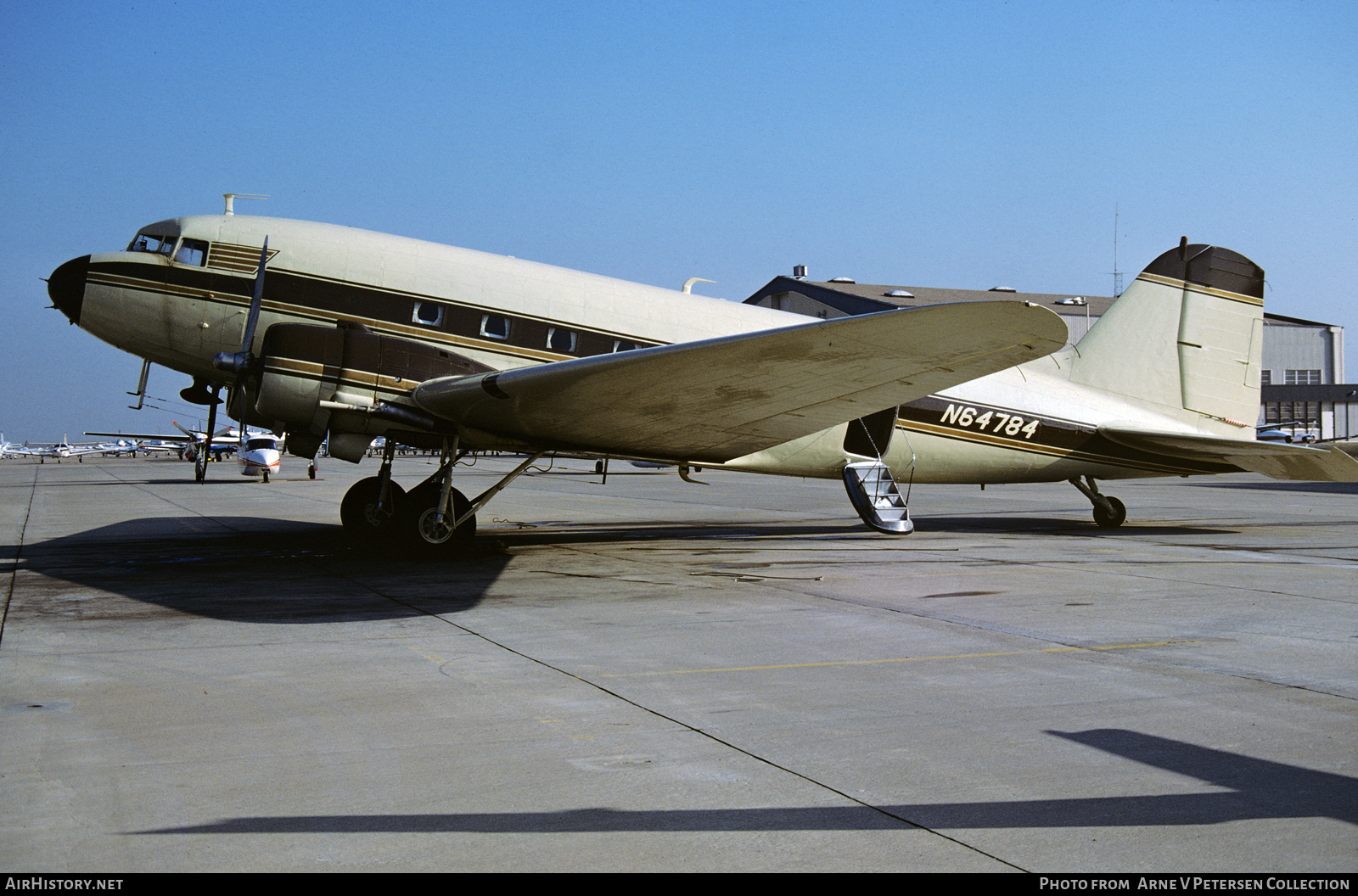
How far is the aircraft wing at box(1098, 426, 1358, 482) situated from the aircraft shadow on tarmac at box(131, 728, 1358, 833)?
1123 cm

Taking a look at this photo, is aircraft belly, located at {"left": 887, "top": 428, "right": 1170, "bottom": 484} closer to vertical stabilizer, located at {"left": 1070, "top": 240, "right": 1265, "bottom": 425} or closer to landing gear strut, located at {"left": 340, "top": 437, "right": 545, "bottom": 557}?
vertical stabilizer, located at {"left": 1070, "top": 240, "right": 1265, "bottom": 425}

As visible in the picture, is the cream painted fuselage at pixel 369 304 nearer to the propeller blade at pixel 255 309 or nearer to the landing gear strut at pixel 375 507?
the propeller blade at pixel 255 309

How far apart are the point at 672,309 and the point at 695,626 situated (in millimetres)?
6904

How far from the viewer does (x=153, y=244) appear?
12586 mm

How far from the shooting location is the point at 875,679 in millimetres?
6094

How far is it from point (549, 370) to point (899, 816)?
6983mm

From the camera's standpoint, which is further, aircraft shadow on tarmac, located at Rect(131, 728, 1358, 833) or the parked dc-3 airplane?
the parked dc-3 airplane

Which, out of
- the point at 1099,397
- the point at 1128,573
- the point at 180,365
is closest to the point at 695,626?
the point at 1128,573

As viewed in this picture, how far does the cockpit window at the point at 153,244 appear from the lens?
41.0 ft

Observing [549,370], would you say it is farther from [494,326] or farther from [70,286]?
[70,286]

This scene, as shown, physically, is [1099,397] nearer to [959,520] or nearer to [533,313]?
[959,520]

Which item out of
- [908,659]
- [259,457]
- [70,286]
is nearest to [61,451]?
[259,457]

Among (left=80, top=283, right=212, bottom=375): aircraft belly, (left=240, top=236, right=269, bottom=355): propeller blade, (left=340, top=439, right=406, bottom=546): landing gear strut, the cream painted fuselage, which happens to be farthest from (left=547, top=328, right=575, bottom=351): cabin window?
(left=80, top=283, right=212, bottom=375): aircraft belly

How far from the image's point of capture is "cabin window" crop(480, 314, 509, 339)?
42.0 feet
